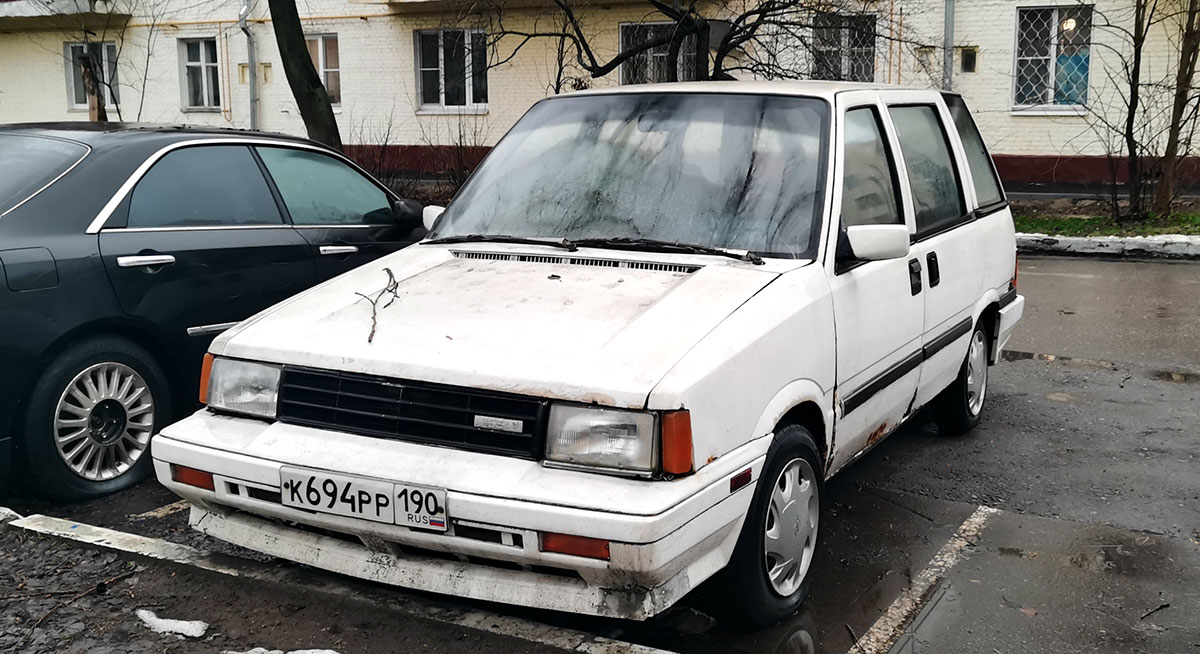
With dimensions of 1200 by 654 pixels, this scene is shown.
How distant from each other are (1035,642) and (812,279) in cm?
134

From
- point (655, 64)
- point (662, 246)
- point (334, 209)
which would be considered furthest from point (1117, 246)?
point (662, 246)

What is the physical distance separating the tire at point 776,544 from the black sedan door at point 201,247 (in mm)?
2907

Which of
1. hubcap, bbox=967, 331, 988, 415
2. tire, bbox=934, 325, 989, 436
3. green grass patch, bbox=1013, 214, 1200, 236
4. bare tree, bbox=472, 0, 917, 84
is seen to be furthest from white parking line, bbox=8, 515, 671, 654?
green grass patch, bbox=1013, 214, 1200, 236

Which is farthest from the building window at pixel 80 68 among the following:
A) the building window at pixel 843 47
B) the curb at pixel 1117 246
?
the curb at pixel 1117 246

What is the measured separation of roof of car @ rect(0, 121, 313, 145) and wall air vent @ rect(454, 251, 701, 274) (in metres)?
1.93

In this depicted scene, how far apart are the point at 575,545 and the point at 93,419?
278 centimetres

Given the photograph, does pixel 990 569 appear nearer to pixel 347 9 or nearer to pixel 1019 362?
pixel 1019 362

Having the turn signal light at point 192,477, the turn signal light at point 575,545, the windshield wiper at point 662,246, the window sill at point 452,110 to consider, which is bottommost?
the turn signal light at point 575,545

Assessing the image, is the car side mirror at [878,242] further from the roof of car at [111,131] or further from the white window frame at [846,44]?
the white window frame at [846,44]

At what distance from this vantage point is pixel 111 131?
17.0 feet

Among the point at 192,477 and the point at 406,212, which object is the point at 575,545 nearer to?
the point at 192,477

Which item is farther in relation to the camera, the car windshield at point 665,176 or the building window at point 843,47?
the building window at point 843,47

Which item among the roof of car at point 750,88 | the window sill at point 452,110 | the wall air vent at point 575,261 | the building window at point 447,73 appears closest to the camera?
the wall air vent at point 575,261

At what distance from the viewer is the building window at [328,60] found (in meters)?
23.3
